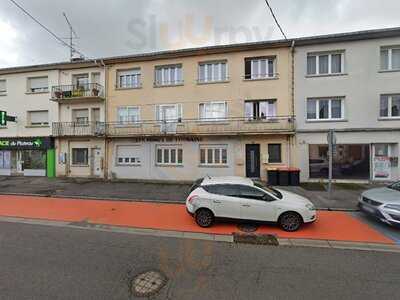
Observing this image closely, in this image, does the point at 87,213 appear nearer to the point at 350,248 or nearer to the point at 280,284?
the point at 280,284

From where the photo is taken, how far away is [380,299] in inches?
136

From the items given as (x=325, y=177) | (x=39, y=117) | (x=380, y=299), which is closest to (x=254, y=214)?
(x=380, y=299)

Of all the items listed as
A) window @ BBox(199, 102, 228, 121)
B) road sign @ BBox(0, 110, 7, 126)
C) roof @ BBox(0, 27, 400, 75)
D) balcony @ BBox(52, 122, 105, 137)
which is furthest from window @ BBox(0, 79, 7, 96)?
window @ BBox(199, 102, 228, 121)

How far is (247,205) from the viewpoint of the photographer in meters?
6.79

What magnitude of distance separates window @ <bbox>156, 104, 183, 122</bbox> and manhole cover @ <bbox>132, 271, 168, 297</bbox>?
12.5 metres

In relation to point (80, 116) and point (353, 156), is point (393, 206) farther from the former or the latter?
point (80, 116)

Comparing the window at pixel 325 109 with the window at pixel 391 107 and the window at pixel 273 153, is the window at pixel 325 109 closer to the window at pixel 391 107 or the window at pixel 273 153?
the window at pixel 391 107

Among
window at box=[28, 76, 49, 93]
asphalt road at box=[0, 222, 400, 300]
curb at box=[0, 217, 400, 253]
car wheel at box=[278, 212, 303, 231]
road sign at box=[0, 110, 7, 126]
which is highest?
window at box=[28, 76, 49, 93]

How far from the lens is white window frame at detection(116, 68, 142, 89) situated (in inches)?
663

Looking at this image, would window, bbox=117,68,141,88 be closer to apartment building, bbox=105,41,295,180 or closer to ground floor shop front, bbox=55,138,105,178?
apartment building, bbox=105,41,295,180

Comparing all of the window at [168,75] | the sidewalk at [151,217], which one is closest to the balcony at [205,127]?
the window at [168,75]

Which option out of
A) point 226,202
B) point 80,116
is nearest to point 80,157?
point 80,116

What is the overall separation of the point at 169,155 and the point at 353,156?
1078 cm

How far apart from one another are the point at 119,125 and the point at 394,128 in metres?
16.1
